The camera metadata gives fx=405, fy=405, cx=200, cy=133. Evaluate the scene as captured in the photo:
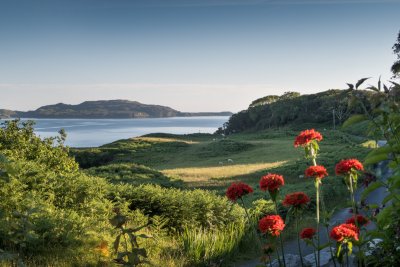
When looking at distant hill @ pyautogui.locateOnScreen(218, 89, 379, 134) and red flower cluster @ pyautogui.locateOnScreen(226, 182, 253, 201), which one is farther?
distant hill @ pyautogui.locateOnScreen(218, 89, 379, 134)

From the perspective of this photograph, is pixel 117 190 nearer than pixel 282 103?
Yes

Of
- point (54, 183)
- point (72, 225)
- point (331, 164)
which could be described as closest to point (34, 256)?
point (72, 225)

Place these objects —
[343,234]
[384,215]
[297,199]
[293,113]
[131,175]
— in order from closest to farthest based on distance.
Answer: [384,215], [343,234], [297,199], [131,175], [293,113]

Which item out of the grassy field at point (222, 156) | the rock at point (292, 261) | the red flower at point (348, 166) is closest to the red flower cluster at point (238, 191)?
the red flower at point (348, 166)

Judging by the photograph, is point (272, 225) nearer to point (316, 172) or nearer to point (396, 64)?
point (316, 172)

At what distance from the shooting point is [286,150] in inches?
1577

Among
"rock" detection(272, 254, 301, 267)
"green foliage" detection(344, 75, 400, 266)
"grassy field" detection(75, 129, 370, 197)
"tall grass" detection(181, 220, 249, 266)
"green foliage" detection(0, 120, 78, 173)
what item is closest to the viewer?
"green foliage" detection(344, 75, 400, 266)

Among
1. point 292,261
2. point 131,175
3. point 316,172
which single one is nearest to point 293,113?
point 131,175

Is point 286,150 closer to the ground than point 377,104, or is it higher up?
closer to the ground

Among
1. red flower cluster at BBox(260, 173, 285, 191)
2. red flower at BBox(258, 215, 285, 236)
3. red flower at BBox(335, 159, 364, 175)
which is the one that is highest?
red flower at BBox(335, 159, 364, 175)

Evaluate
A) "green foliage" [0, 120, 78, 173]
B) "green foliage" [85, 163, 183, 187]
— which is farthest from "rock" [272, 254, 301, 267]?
"green foliage" [85, 163, 183, 187]

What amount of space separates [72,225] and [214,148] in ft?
133

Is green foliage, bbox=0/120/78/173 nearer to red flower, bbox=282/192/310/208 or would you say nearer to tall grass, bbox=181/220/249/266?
tall grass, bbox=181/220/249/266

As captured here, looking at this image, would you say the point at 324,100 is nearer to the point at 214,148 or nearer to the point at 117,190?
the point at 214,148
